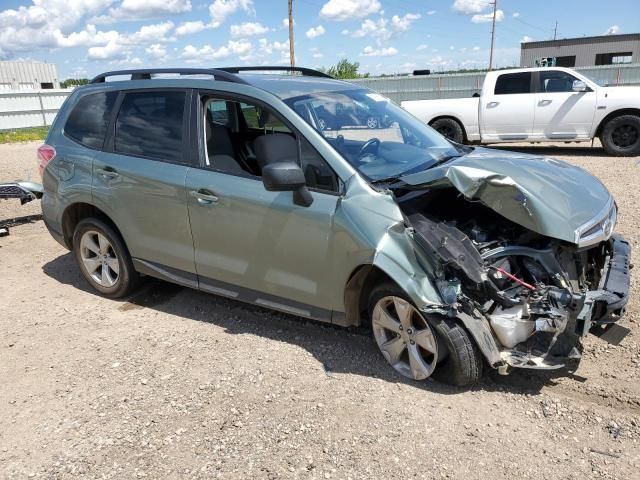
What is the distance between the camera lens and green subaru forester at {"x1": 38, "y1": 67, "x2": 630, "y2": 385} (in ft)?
10.4

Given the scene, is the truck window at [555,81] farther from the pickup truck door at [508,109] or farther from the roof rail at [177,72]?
the roof rail at [177,72]

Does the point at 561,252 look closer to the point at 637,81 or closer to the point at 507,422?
the point at 507,422

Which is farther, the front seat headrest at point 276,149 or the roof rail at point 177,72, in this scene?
the roof rail at point 177,72

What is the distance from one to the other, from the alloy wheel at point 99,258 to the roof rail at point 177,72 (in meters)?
1.41

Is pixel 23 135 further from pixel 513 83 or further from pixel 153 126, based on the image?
pixel 153 126

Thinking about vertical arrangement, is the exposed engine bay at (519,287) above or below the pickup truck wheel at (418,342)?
above

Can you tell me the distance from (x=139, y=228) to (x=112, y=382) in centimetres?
133

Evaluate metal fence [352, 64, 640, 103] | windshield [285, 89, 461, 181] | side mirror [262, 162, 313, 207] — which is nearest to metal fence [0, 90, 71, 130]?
metal fence [352, 64, 640, 103]

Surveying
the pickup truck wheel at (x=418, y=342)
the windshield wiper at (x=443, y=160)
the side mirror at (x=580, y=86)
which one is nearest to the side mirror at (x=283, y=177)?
the pickup truck wheel at (x=418, y=342)

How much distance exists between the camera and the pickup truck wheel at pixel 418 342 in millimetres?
3170

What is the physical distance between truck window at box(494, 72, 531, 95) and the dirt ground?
8550 mm

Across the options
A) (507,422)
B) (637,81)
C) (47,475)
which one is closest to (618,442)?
(507,422)

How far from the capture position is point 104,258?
5039 millimetres

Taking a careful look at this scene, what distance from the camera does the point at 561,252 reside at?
3.33 meters
